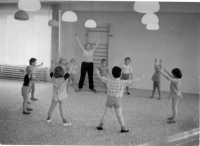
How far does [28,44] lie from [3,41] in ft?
3.47

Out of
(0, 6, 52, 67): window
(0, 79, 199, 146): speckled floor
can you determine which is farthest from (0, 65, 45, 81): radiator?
(0, 79, 199, 146): speckled floor

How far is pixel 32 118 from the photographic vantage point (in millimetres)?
3828

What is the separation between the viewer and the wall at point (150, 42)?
7.14 m

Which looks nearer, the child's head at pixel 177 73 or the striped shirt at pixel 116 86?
the striped shirt at pixel 116 86

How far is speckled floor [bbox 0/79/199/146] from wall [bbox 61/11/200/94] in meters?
1.92

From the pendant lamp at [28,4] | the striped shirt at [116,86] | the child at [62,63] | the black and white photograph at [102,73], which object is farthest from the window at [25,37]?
the striped shirt at [116,86]

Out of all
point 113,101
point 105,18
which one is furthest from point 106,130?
point 105,18

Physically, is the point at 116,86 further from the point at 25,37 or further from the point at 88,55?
the point at 25,37

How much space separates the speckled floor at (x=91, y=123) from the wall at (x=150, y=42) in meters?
1.92

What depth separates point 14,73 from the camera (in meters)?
8.05

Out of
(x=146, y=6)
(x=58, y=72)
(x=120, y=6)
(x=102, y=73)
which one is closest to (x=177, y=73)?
(x=146, y=6)

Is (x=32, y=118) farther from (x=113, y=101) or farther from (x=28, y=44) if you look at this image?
(x=28, y=44)

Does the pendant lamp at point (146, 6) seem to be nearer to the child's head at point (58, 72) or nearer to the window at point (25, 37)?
the child's head at point (58, 72)

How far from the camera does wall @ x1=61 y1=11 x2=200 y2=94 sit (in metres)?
7.14
